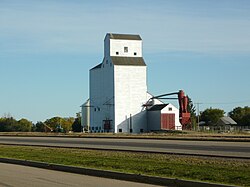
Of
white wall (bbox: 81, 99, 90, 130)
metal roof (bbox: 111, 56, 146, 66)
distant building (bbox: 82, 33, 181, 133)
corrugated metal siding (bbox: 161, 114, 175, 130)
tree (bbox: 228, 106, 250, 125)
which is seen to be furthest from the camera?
tree (bbox: 228, 106, 250, 125)

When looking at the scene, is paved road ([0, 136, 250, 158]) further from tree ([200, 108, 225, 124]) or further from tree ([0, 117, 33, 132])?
→ tree ([200, 108, 225, 124])

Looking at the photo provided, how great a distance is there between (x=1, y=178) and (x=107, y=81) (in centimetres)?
9203

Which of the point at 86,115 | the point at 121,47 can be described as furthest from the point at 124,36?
the point at 86,115

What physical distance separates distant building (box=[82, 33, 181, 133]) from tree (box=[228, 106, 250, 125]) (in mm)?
39344

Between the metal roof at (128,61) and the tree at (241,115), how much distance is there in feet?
143

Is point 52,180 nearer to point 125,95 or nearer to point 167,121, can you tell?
point 167,121

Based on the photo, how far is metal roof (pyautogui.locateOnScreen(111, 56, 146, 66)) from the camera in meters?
110

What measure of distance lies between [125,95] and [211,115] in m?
54.5

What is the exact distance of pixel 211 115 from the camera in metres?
156

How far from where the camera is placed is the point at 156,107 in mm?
110500

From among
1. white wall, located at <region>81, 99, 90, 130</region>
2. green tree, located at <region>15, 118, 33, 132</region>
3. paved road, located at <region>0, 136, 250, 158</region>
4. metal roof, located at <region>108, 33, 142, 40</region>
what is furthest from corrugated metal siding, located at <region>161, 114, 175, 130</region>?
paved road, located at <region>0, 136, 250, 158</region>

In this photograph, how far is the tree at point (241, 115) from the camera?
144 metres

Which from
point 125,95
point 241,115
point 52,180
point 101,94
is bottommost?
point 52,180

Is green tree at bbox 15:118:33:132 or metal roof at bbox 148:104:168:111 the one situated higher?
metal roof at bbox 148:104:168:111
